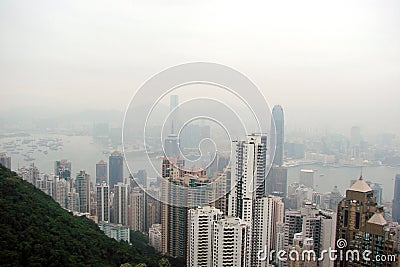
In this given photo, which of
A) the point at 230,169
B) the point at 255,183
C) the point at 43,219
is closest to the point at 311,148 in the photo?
the point at 255,183

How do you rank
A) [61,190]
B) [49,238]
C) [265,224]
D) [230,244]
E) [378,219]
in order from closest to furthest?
[378,219]
[49,238]
[230,244]
[265,224]
[61,190]

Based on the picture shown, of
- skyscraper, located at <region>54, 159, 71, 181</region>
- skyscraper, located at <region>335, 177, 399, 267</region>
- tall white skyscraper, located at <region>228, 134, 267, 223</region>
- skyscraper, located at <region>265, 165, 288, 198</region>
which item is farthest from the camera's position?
skyscraper, located at <region>54, 159, 71, 181</region>

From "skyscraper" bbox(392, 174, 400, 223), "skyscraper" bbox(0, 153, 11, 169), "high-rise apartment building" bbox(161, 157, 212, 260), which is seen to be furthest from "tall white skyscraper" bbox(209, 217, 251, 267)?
"skyscraper" bbox(0, 153, 11, 169)

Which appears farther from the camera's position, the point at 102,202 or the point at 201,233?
the point at 102,202

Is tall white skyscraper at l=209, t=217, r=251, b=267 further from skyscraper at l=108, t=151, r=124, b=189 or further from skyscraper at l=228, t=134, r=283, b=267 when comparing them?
skyscraper at l=108, t=151, r=124, b=189

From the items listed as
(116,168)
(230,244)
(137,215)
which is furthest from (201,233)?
(116,168)

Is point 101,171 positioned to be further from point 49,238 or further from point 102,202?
point 49,238

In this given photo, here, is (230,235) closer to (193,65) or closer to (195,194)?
(195,194)
